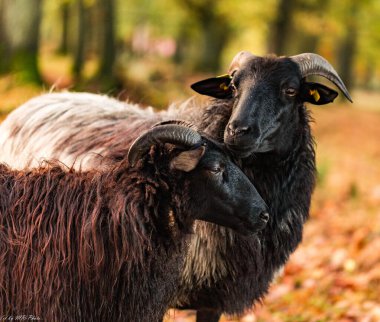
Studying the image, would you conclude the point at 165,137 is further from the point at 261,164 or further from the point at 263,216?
the point at 261,164

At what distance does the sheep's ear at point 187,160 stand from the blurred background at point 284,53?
165 cm

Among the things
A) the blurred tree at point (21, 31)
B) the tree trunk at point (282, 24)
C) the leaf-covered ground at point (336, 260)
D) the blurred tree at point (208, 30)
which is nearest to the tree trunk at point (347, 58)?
the blurred tree at point (208, 30)

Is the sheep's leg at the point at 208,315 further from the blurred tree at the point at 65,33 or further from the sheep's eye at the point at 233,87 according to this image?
the blurred tree at the point at 65,33

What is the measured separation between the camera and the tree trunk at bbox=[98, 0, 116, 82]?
15.7 meters

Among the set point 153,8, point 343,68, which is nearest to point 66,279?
point 343,68

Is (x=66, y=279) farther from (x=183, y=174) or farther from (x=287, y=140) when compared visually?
(x=287, y=140)

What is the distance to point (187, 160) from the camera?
171 inches

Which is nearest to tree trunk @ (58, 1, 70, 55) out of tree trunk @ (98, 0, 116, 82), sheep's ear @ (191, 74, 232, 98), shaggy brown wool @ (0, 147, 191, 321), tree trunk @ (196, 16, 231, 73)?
tree trunk @ (196, 16, 231, 73)

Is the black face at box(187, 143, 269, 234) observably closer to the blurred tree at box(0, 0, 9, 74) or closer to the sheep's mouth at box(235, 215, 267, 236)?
the sheep's mouth at box(235, 215, 267, 236)

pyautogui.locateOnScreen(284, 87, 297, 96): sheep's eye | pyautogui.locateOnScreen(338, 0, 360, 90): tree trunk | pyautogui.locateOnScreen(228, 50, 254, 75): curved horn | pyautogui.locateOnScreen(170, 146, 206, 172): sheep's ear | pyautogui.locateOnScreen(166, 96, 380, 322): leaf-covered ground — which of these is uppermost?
pyautogui.locateOnScreen(228, 50, 254, 75): curved horn

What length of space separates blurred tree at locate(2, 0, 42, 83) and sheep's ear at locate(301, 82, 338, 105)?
323 inches

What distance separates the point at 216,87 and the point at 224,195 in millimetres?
1546

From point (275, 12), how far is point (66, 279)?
1721 cm

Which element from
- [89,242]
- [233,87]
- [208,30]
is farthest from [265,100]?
[208,30]
